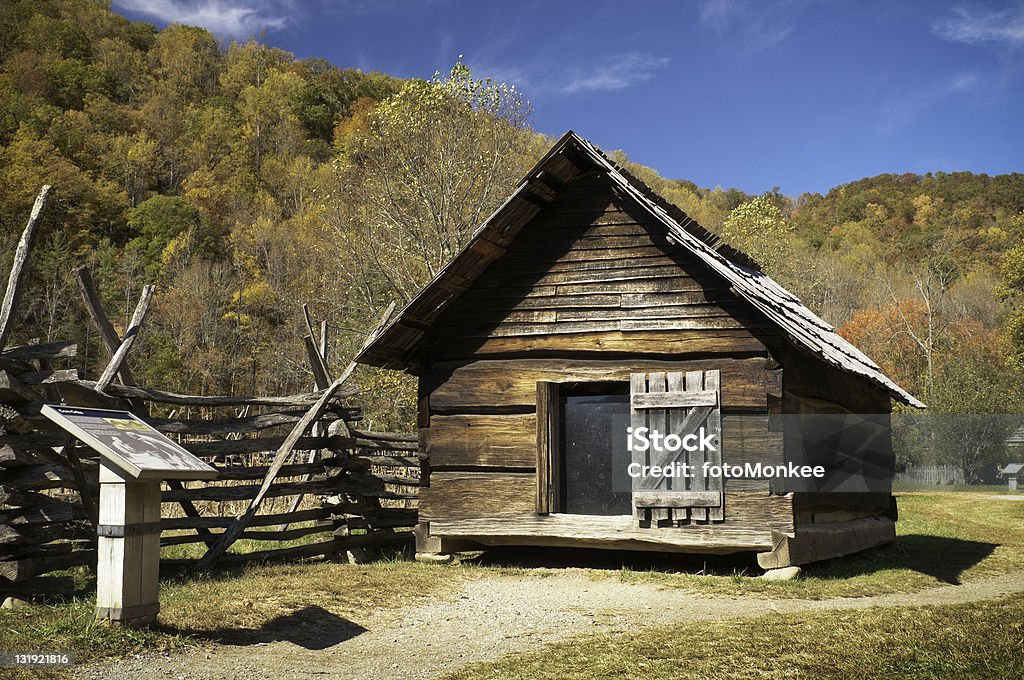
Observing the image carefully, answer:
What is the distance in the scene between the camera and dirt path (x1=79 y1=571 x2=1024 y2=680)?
597cm

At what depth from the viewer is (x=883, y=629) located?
6746 mm

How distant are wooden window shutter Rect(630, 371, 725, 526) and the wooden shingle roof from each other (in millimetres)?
1222

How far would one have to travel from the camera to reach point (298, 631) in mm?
7148

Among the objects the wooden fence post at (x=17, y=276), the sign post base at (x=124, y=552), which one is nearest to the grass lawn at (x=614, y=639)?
the sign post base at (x=124, y=552)

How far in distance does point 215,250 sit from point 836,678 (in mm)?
52699

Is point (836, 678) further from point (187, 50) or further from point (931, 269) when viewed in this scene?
point (187, 50)

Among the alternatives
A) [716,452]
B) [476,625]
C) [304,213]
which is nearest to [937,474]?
[716,452]

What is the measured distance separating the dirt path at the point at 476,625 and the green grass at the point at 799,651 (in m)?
0.47

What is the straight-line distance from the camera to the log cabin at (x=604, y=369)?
10039mm

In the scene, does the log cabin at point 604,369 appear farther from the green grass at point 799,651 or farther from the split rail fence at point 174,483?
the green grass at point 799,651

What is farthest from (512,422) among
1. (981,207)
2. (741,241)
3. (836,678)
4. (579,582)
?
(981,207)

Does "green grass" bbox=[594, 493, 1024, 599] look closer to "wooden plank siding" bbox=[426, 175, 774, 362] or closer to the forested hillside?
"wooden plank siding" bbox=[426, 175, 774, 362]

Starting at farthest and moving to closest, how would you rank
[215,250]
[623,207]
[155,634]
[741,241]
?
[215,250]
[741,241]
[623,207]
[155,634]

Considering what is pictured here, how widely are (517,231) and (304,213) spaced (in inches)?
1666
